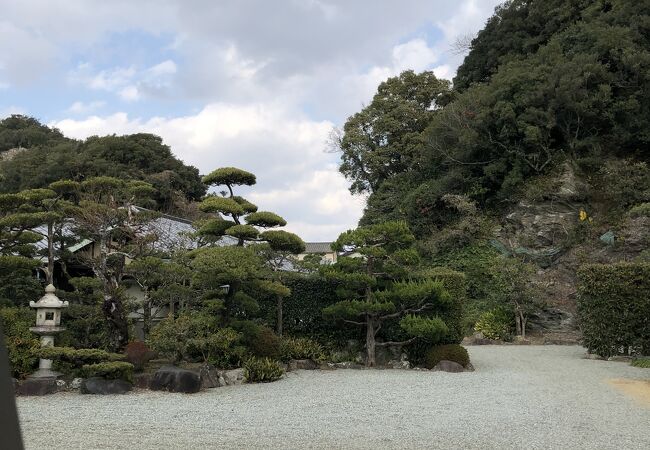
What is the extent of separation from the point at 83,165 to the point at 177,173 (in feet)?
16.7

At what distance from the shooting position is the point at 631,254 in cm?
1684

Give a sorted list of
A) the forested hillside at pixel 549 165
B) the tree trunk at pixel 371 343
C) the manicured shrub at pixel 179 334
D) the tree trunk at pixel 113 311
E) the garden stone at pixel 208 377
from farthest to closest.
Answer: the forested hillside at pixel 549 165
the tree trunk at pixel 371 343
the tree trunk at pixel 113 311
the manicured shrub at pixel 179 334
the garden stone at pixel 208 377

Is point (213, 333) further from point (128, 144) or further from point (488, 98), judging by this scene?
point (128, 144)

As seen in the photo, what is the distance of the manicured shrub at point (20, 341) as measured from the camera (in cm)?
794

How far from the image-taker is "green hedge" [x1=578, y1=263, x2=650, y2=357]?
11.8m

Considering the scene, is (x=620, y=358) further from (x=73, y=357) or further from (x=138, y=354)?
(x=73, y=357)

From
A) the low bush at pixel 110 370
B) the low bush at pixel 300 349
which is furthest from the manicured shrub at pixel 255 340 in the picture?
the low bush at pixel 110 370

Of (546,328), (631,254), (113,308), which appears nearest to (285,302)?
(113,308)

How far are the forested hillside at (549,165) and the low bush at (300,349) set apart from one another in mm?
8266

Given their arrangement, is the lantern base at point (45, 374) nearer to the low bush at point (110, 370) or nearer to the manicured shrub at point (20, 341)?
the manicured shrub at point (20, 341)

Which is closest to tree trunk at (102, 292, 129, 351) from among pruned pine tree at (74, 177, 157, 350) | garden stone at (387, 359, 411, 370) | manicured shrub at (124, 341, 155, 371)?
pruned pine tree at (74, 177, 157, 350)

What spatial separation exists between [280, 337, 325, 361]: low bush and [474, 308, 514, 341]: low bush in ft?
25.1

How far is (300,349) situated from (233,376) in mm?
2121

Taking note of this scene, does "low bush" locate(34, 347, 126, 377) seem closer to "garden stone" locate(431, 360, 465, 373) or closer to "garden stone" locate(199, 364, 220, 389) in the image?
"garden stone" locate(199, 364, 220, 389)
